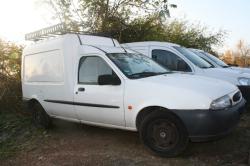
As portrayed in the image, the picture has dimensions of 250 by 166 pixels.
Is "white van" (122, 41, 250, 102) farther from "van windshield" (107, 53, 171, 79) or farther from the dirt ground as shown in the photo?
"van windshield" (107, 53, 171, 79)

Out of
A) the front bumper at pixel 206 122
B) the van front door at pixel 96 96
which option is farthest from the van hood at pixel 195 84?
the van front door at pixel 96 96

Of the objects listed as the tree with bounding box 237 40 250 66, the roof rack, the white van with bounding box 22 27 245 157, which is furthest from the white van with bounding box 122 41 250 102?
the tree with bounding box 237 40 250 66

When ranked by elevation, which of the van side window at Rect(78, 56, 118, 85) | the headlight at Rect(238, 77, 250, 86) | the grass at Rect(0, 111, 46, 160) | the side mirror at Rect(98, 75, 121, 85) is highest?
the van side window at Rect(78, 56, 118, 85)

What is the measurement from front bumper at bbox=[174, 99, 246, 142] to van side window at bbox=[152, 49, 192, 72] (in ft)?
11.5

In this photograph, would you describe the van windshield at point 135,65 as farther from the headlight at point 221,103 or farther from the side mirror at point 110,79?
the headlight at point 221,103

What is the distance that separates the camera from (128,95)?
5.50m

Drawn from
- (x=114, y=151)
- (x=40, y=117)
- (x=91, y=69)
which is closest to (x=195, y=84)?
(x=114, y=151)

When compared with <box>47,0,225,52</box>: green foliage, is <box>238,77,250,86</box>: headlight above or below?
below

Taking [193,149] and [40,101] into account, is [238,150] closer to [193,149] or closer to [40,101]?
[193,149]

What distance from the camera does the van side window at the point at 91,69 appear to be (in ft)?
19.9

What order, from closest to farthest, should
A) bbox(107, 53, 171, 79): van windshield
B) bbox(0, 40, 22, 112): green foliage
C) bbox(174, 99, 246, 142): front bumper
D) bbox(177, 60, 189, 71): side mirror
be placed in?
bbox(174, 99, 246, 142): front bumper, bbox(107, 53, 171, 79): van windshield, bbox(177, 60, 189, 71): side mirror, bbox(0, 40, 22, 112): green foliage

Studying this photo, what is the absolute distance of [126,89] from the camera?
554cm

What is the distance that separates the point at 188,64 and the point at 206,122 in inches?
148

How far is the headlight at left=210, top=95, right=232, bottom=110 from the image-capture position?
479 centimetres
